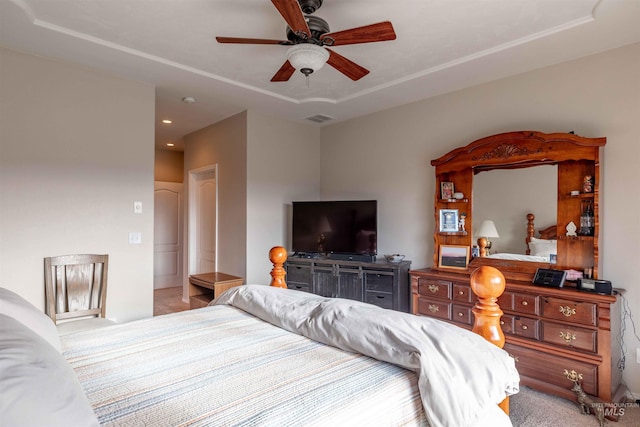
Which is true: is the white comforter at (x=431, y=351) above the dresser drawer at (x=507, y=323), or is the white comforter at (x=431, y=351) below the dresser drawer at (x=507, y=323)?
above

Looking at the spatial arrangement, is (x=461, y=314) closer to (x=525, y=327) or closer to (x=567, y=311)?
(x=525, y=327)

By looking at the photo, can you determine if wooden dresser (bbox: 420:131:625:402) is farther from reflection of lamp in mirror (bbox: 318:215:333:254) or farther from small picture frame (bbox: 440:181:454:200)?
reflection of lamp in mirror (bbox: 318:215:333:254)

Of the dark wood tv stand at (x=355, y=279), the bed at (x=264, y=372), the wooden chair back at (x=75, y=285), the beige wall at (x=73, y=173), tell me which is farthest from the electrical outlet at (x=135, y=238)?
the bed at (x=264, y=372)

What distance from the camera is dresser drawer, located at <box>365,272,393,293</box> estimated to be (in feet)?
11.9

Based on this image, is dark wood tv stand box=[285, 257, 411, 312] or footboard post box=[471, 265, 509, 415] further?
dark wood tv stand box=[285, 257, 411, 312]

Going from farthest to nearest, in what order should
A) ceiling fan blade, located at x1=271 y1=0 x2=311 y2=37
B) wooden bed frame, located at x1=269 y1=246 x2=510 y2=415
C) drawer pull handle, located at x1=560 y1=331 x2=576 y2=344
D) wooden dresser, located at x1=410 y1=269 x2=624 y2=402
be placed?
drawer pull handle, located at x1=560 y1=331 x2=576 y2=344 → wooden dresser, located at x1=410 y1=269 x2=624 y2=402 → ceiling fan blade, located at x1=271 y1=0 x2=311 y2=37 → wooden bed frame, located at x1=269 y1=246 x2=510 y2=415

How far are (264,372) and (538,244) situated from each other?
274 cm

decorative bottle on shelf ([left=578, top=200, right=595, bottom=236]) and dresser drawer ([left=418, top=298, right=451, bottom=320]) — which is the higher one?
decorative bottle on shelf ([left=578, top=200, right=595, bottom=236])

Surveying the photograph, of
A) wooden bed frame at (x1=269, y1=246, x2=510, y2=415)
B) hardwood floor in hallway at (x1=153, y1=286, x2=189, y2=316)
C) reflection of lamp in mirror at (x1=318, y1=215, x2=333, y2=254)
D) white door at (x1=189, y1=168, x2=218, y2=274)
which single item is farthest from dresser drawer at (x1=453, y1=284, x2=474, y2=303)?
hardwood floor in hallway at (x1=153, y1=286, x2=189, y2=316)

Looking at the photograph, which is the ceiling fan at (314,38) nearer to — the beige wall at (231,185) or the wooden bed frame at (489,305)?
the wooden bed frame at (489,305)

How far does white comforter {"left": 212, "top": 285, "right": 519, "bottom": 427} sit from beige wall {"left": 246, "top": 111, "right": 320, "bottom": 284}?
267 centimetres

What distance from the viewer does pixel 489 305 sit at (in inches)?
61.7

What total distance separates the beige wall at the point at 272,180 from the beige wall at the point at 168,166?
119 inches

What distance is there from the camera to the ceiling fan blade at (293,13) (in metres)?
1.69
